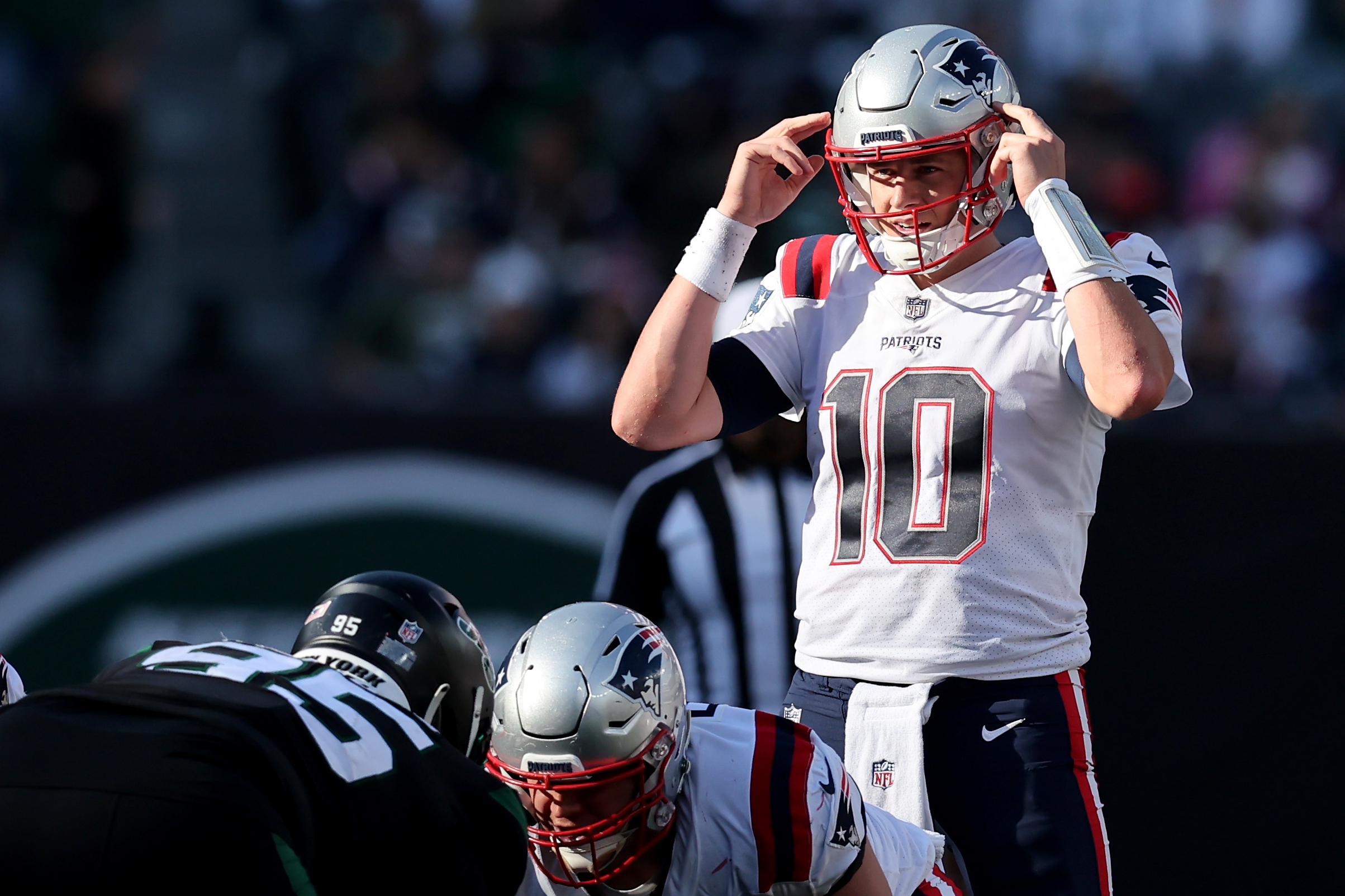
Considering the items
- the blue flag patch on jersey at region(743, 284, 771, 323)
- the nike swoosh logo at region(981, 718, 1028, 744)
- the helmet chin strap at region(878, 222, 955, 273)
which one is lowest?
the nike swoosh logo at region(981, 718, 1028, 744)

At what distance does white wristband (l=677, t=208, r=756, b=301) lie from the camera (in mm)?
2637

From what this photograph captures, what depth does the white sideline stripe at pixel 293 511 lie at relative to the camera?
15.5ft

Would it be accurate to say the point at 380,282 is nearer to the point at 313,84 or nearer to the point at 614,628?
the point at 313,84

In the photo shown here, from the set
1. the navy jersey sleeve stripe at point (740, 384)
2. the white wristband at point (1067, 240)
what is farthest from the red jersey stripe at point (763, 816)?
the white wristband at point (1067, 240)

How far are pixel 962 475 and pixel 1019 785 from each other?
0.49 metres

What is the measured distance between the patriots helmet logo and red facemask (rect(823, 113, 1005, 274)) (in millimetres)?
62

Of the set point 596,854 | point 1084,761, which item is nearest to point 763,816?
point 596,854

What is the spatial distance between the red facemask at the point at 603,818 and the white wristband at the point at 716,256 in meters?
0.76

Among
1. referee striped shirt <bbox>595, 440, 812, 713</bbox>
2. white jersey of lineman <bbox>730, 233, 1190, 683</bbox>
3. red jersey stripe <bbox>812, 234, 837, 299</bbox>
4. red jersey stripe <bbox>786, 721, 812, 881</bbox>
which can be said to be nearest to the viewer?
red jersey stripe <bbox>786, 721, 812, 881</bbox>

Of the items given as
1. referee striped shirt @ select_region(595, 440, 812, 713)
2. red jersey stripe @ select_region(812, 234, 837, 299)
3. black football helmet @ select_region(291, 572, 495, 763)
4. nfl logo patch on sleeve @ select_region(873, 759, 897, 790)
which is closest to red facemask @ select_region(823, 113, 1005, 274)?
red jersey stripe @ select_region(812, 234, 837, 299)

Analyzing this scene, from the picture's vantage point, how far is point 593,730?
238 cm

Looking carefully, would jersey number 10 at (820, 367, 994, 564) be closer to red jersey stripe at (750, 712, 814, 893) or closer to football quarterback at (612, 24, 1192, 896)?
football quarterback at (612, 24, 1192, 896)

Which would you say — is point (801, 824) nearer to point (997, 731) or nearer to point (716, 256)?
point (997, 731)

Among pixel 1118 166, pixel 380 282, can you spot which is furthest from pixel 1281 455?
pixel 380 282
